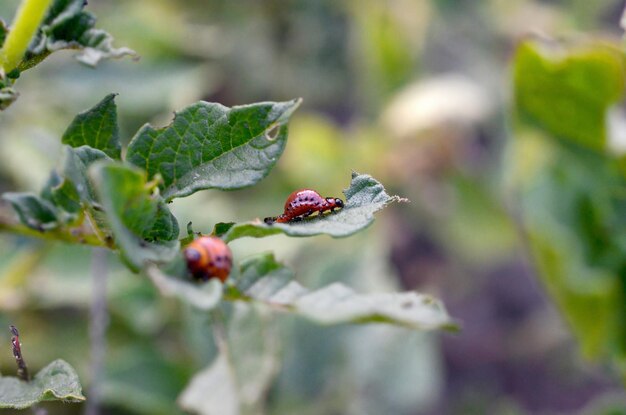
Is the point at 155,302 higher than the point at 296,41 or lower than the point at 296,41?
lower

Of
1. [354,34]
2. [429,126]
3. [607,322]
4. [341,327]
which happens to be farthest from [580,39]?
[354,34]

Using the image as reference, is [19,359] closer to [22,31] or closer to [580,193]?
[22,31]

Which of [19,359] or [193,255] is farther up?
[193,255]

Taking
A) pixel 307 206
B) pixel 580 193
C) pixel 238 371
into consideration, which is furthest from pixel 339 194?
pixel 307 206

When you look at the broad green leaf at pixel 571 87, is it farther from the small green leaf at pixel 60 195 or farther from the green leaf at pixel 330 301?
the small green leaf at pixel 60 195

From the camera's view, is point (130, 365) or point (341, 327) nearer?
point (130, 365)

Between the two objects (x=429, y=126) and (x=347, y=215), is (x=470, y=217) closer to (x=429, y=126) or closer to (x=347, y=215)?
(x=429, y=126)
